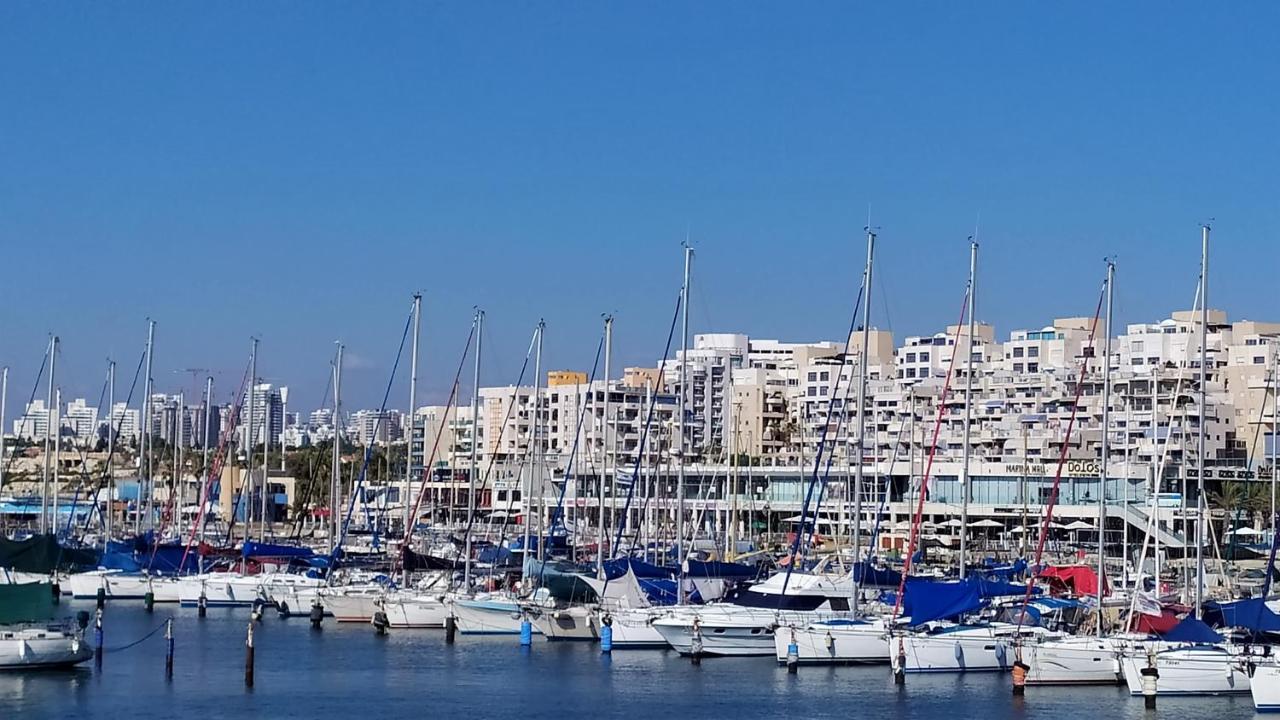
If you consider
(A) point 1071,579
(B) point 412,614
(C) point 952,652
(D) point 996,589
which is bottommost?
(B) point 412,614

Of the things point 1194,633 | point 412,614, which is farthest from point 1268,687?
point 412,614

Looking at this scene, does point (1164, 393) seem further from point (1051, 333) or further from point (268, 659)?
point (268, 659)

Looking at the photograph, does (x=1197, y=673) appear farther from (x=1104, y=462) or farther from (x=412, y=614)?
(x=412, y=614)

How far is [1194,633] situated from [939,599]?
668 centimetres

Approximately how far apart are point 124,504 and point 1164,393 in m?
76.4

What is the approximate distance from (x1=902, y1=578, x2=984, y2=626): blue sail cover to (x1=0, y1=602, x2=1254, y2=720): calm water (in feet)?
5.28

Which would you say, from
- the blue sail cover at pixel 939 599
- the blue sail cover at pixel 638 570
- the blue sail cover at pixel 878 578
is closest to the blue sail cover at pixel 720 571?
the blue sail cover at pixel 638 570

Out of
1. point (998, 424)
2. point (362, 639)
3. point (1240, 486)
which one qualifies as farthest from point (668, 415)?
point (362, 639)

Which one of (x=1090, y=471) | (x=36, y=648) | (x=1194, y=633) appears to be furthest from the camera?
(x=1090, y=471)

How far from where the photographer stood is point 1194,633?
152ft

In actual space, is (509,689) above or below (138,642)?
above

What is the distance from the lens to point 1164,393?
12912 cm

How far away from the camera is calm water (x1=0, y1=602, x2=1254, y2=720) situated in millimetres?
45188

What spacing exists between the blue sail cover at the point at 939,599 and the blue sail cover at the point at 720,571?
44.2ft
